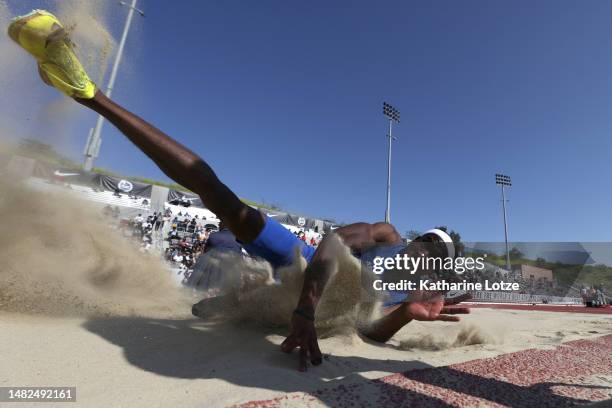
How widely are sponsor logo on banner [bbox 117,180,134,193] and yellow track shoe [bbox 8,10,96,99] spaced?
14.6 m

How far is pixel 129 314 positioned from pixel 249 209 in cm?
175

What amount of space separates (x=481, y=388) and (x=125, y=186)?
16.7 metres

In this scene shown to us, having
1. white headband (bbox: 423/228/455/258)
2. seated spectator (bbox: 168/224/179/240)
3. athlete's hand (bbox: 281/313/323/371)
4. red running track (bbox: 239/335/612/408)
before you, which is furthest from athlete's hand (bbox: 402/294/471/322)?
seated spectator (bbox: 168/224/179/240)

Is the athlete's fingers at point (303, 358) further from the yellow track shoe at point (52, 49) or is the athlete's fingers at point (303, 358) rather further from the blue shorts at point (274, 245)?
the yellow track shoe at point (52, 49)

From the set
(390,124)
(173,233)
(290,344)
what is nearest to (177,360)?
(290,344)

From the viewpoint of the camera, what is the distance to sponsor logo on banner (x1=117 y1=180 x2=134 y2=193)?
15516mm

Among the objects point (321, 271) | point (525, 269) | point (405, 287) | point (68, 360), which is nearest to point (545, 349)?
point (405, 287)

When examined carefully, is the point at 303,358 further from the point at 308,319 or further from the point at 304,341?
the point at 308,319

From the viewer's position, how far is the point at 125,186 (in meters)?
15.7

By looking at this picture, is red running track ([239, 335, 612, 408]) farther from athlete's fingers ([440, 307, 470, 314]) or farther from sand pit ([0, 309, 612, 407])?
athlete's fingers ([440, 307, 470, 314])

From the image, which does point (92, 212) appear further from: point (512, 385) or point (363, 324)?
point (512, 385)

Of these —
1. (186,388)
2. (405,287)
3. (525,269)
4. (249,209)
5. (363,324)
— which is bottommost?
(186,388)

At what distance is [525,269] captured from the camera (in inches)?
803

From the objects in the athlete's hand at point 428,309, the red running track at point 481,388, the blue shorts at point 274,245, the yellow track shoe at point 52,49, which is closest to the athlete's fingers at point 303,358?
the red running track at point 481,388
